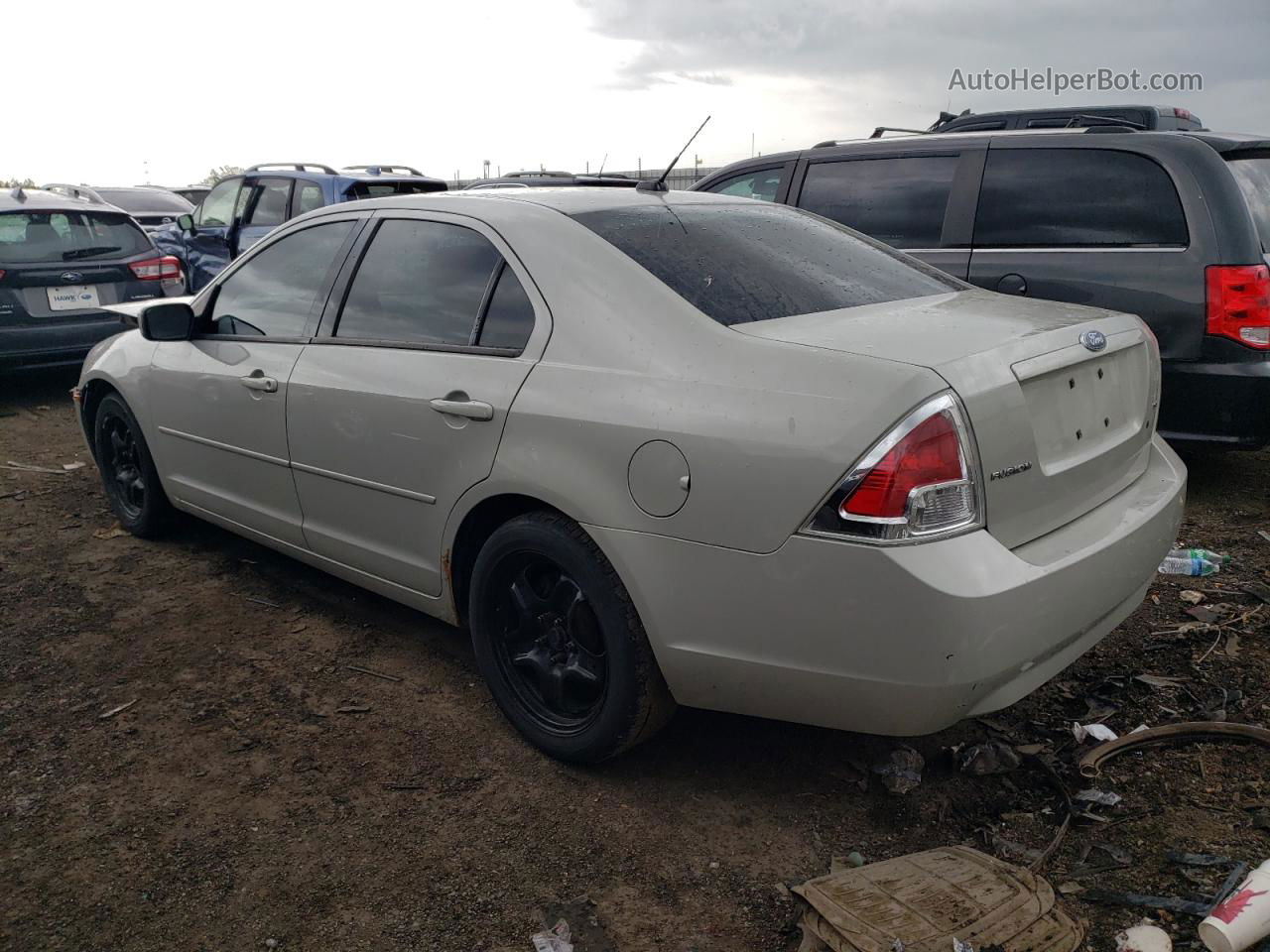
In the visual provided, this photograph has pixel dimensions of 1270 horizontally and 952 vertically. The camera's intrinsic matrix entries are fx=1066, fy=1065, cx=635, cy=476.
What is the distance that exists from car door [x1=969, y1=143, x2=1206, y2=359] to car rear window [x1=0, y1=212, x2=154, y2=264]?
673 cm

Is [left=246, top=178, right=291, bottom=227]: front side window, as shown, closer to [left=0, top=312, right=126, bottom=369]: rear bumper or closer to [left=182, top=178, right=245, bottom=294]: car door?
[left=182, top=178, right=245, bottom=294]: car door

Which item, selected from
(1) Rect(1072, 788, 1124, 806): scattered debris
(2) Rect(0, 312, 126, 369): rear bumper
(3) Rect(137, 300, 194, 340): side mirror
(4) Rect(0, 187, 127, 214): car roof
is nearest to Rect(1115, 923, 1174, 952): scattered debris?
(1) Rect(1072, 788, 1124, 806): scattered debris

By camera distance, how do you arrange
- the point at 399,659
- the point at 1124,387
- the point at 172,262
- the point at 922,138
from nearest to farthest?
the point at 1124,387 → the point at 399,659 → the point at 922,138 → the point at 172,262

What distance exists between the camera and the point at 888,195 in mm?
6066

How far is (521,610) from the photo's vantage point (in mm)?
3105

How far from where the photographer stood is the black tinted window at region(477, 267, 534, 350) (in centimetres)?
307

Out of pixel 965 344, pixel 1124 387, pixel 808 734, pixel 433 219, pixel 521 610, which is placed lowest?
pixel 808 734

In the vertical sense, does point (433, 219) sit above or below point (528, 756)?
above

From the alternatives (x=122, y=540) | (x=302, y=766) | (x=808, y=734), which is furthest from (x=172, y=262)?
(x=808, y=734)

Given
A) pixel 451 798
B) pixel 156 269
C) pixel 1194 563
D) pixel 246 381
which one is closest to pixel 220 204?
pixel 156 269

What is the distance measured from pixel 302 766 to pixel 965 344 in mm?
2168

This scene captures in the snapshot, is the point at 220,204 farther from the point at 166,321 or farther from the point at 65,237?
the point at 166,321

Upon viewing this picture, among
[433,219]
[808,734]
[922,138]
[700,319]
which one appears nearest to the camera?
[700,319]

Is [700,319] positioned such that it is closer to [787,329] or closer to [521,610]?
[787,329]
